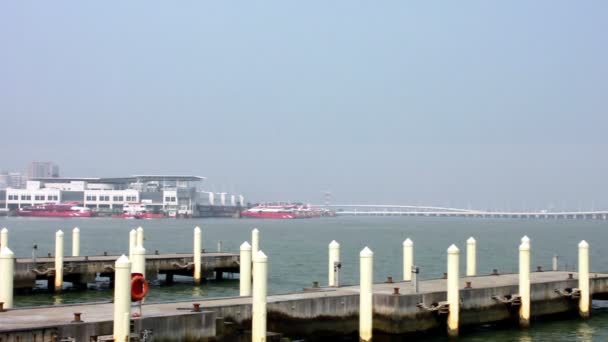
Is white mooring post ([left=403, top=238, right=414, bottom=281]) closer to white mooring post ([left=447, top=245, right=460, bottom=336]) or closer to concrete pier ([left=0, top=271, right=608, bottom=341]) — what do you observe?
concrete pier ([left=0, top=271, right=608, bottom=341])

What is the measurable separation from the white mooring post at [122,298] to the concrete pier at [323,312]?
1512 mm

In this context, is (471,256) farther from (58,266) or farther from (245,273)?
(58,266)

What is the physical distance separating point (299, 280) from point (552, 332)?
24651mm

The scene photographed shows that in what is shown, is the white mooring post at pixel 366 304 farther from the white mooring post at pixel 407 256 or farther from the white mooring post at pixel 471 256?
the white mooring post at pixel 471 256

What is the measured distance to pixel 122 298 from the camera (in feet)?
58.9

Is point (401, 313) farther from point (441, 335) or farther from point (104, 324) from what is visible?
point (104, 324)

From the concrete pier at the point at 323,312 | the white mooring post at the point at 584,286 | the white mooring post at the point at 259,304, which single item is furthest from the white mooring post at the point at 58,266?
the white mooring post at the point at 584,286

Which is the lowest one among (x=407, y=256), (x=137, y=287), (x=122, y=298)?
(x=407, y=256)

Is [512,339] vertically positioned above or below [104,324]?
below

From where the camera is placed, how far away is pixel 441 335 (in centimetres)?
2956

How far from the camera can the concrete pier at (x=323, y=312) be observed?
66.6 feet

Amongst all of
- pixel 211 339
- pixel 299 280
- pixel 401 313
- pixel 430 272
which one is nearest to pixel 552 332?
pixel 401 313

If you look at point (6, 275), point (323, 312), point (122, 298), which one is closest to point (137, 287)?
point (122, 298)

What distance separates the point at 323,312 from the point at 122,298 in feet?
35.1
